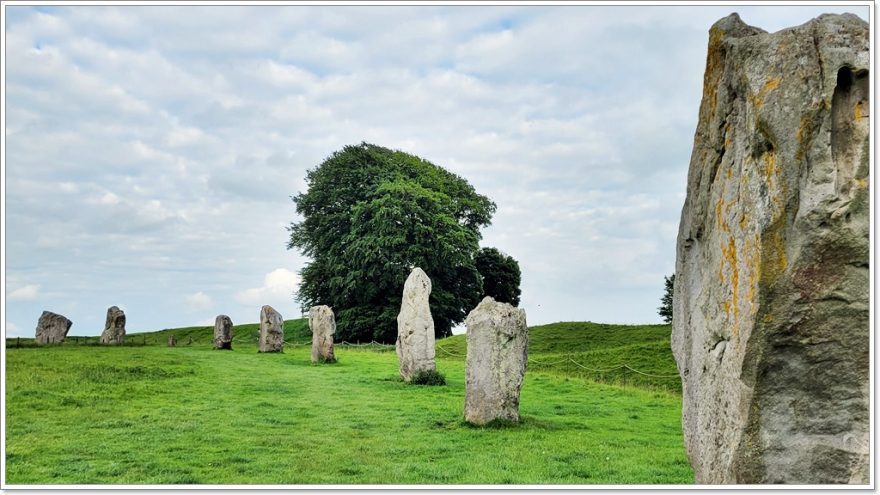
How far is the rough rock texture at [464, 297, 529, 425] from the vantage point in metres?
15.9

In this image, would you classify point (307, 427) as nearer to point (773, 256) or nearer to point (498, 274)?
point (773, 256)

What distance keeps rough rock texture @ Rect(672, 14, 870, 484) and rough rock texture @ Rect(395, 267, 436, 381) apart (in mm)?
17803

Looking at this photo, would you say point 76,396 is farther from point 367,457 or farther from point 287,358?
point 287,358

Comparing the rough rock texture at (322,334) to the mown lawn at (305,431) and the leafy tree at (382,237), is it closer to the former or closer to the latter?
the mown lawn at (305,431)

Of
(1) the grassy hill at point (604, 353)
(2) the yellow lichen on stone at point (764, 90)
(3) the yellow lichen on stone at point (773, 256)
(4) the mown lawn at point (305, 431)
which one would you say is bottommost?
(4) the mown lawn at point (305, 431)

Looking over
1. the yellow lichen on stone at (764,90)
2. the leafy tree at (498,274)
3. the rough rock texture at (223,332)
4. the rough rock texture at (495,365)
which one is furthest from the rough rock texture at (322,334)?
the yellow lichen on stone at (764,90)

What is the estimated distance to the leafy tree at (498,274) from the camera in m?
55.8

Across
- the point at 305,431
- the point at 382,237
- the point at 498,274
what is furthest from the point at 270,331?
the point at 498,274

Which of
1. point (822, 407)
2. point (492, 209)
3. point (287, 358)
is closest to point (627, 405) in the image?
point (822, 407)

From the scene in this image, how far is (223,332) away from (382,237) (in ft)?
35.7

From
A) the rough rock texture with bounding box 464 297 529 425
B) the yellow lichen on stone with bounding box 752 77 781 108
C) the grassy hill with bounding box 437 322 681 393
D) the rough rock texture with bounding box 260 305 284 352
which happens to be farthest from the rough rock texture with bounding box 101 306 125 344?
the yellow lichen on stone with bounding box 752 77 781 108

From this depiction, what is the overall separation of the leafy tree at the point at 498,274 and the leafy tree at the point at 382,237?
434cm

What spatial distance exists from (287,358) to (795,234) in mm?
29730

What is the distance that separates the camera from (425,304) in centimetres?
2483
